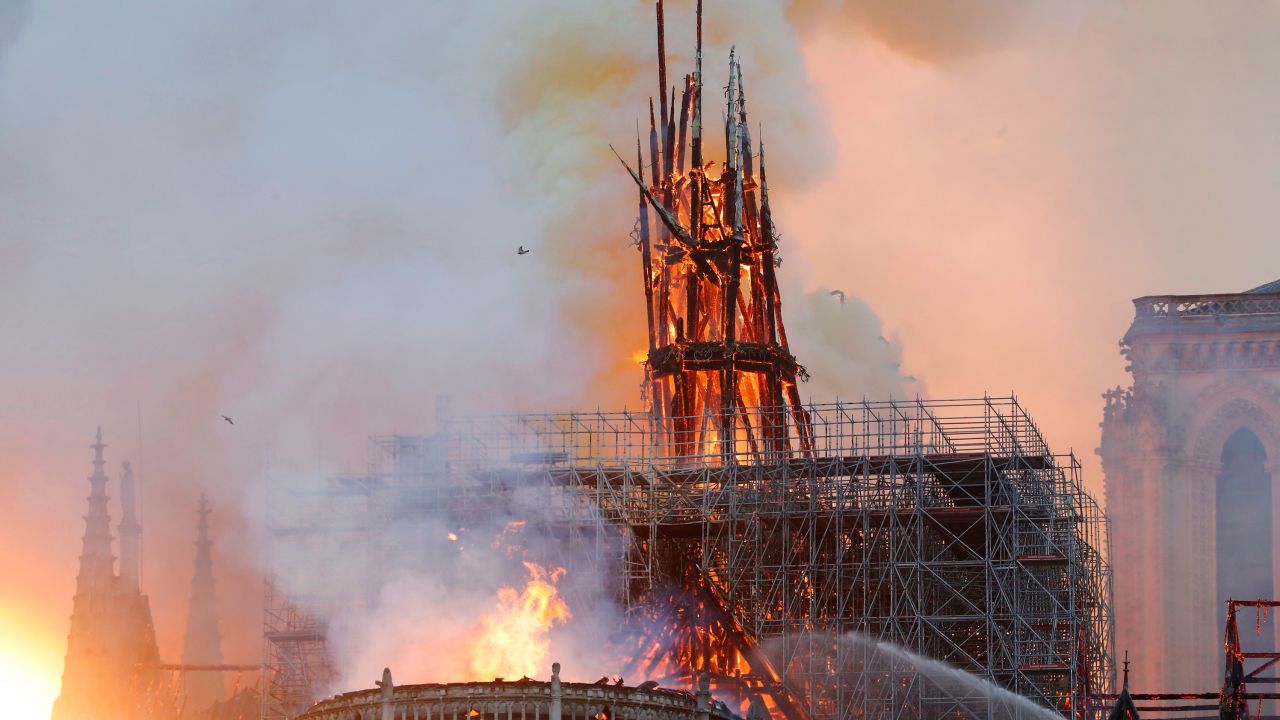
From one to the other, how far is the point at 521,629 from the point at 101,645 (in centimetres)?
2130

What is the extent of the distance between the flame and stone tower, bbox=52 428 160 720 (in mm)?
18342

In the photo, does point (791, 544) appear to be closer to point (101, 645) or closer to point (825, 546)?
point (825, 546)

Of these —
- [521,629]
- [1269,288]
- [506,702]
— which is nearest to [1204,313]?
[1269,288]

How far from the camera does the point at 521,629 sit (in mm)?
82625

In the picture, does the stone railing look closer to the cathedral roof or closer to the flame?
the cathedral roof

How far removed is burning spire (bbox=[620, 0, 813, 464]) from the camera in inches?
3580

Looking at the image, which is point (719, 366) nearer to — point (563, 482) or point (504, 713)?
point (563, 482)

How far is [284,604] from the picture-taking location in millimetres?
87125

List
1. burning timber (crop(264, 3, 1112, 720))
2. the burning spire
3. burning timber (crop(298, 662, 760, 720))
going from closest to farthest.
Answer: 1. burning timber (crop(298, 662, 760, 720))
2. burning timber (crop(264, 3, 1112, 720))
3. the burning spire

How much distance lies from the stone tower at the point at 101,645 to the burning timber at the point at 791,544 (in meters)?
8.69

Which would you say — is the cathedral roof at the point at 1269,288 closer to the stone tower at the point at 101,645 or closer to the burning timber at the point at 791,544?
the burning timber at the point at 791,544

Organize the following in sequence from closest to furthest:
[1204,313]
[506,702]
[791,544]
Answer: [506,702], [791,544], [1204,313]

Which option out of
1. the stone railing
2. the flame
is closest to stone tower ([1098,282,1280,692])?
the stone railing

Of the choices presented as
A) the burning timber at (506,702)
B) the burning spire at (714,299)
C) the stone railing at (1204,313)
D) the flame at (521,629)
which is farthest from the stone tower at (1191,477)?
the burning timber at (506,702)
